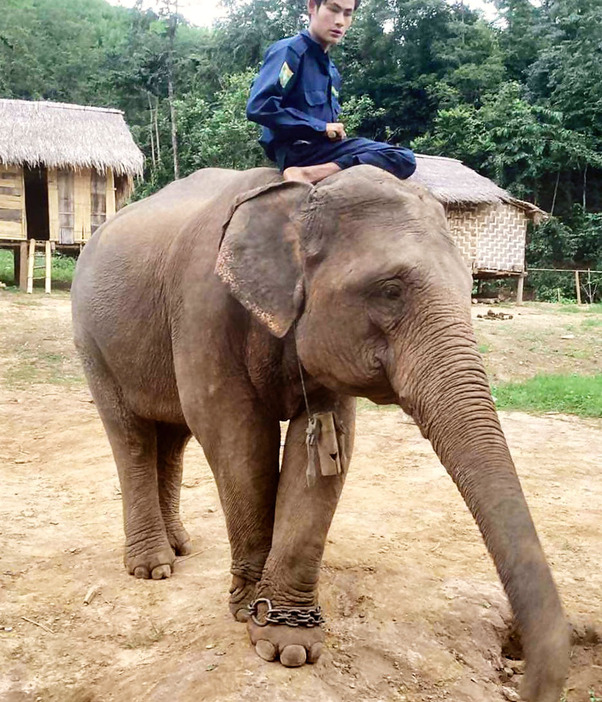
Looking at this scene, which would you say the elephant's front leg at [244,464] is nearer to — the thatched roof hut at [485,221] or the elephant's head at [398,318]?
the elephant's head at [398,318]

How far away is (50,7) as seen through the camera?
143 feet

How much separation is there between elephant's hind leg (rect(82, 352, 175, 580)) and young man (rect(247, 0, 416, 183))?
1.48 metres

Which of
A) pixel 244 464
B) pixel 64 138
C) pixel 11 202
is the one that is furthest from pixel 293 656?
pixel 64 138

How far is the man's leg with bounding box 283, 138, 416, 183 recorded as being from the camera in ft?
9.56

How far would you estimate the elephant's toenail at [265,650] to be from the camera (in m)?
2.87

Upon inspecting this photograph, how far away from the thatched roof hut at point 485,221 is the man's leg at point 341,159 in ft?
51.5

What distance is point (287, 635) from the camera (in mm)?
2908

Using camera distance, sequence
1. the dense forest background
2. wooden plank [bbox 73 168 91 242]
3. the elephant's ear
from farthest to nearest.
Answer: the dense forest background < wooden plank [bbox 73 168 91 242] < the elephant's ear

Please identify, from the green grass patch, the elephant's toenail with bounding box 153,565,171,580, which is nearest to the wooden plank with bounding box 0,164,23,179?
the green grass patch

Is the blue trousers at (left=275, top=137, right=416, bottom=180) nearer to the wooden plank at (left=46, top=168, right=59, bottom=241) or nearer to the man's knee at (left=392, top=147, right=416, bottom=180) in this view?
the man's knee at (left=392, top=147, right=416, bottom=180)

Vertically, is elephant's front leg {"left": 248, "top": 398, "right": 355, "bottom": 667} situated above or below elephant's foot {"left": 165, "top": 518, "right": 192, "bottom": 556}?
above

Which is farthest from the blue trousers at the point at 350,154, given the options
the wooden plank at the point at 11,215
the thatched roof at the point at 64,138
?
the wooden plank at the point at 11,215

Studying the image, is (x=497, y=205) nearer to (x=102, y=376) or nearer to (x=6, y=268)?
(x=6, y=268)

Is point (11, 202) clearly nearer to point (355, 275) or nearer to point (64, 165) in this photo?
point (64, 165)
